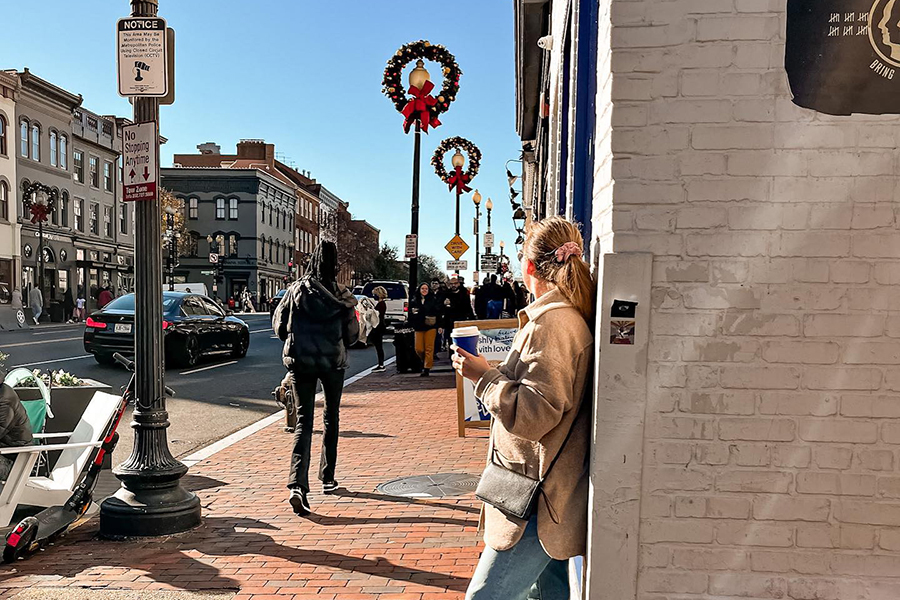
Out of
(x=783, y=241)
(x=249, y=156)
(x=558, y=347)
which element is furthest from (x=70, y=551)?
(x=249, y=156)

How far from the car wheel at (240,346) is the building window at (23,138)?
30.5 m

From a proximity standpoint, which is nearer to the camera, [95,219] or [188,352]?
[188,352]

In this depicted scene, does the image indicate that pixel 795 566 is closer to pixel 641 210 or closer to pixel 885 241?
pixel 885 241

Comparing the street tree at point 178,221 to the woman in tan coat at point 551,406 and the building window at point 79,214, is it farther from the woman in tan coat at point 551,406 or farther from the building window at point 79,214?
the woman in tan coat at point 551,406

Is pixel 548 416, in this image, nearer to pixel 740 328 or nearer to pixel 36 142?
pixel 740 328

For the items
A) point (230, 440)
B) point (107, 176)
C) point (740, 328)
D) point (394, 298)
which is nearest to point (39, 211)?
point (107, 176)

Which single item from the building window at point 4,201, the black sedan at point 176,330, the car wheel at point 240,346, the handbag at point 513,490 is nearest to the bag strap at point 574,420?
the handbag at point 513,490

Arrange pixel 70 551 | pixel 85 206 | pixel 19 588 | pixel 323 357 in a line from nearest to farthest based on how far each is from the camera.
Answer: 1. pixel 19 588
2. pixel 70 551
3. pixel 323 357
4. pixel 85 206

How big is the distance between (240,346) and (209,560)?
46.3 ft

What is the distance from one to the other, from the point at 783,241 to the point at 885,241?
33 cm

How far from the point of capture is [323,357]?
6.17m

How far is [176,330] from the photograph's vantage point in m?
16.0

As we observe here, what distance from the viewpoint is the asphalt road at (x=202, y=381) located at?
973cm

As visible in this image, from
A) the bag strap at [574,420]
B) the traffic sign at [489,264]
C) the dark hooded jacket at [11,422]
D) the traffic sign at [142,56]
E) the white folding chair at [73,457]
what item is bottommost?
the white folding chair at [73,457]
